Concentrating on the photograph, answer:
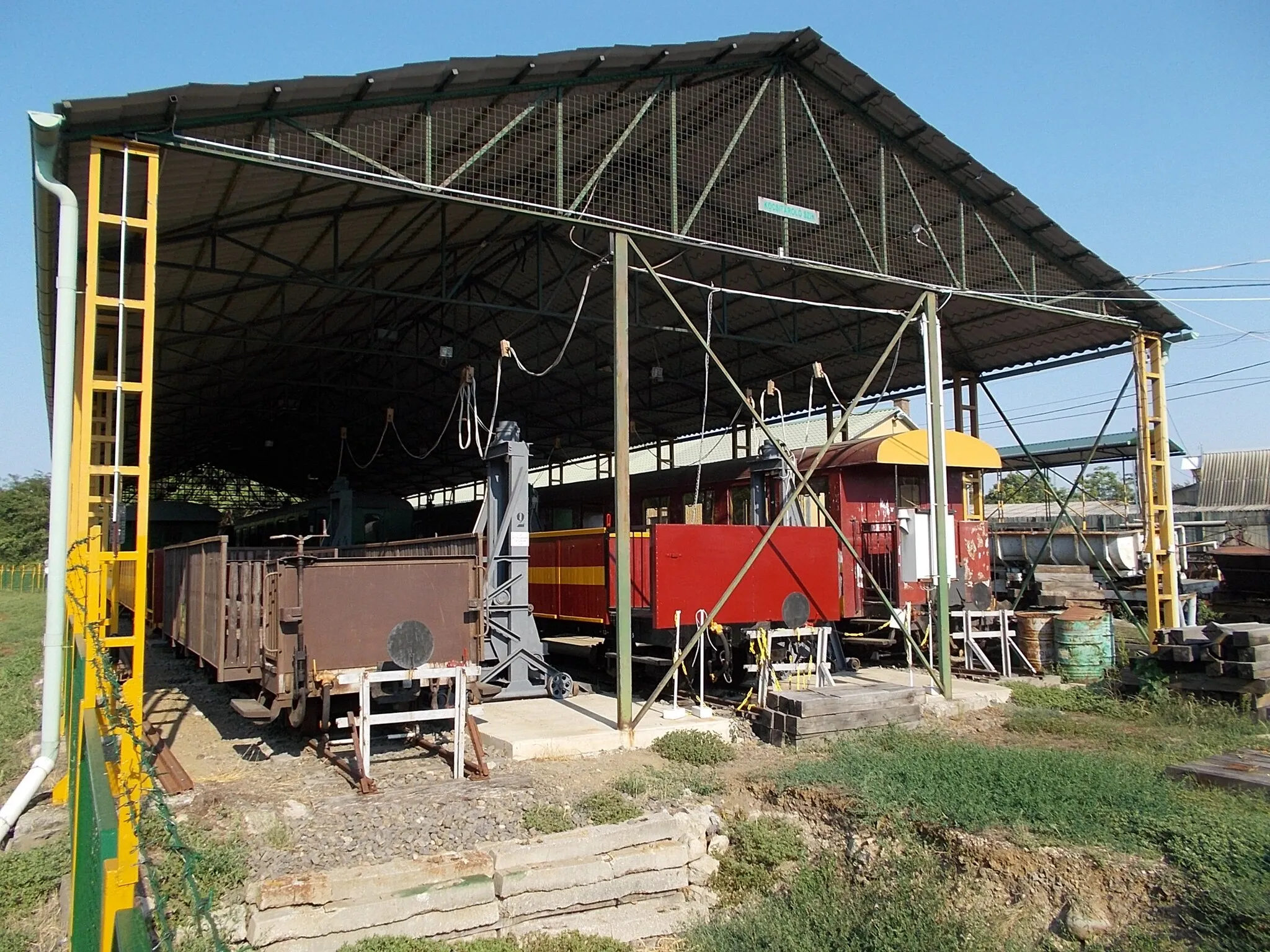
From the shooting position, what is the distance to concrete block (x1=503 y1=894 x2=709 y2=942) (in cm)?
557

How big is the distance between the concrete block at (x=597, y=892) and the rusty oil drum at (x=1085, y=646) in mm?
9150

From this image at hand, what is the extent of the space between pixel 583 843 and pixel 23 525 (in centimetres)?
6199

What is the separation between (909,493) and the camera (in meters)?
13.7

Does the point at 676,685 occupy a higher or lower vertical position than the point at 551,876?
higher

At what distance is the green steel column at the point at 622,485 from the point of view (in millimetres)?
9086

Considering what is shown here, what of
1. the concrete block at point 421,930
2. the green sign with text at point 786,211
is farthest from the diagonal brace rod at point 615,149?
the concrete block at point 421,930

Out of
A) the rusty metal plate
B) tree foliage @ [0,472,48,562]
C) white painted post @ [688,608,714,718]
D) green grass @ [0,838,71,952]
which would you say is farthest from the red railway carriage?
tree foliage @ [0,472,48,562]

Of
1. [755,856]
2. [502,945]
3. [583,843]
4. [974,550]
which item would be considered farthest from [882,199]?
[502,945]

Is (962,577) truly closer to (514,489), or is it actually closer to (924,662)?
(924,662)

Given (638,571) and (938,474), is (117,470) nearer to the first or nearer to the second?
(638,571)

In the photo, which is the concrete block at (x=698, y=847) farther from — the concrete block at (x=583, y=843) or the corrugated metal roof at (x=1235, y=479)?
the corrugated metal roof at (x=1235, y=479)

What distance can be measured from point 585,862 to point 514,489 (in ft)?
19.4

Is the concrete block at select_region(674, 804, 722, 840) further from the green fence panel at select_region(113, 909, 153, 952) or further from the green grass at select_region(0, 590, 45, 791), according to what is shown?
the green grass at select_region(0, 590, 45, 791)

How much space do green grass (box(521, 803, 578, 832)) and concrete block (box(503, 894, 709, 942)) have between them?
682 millimetres
